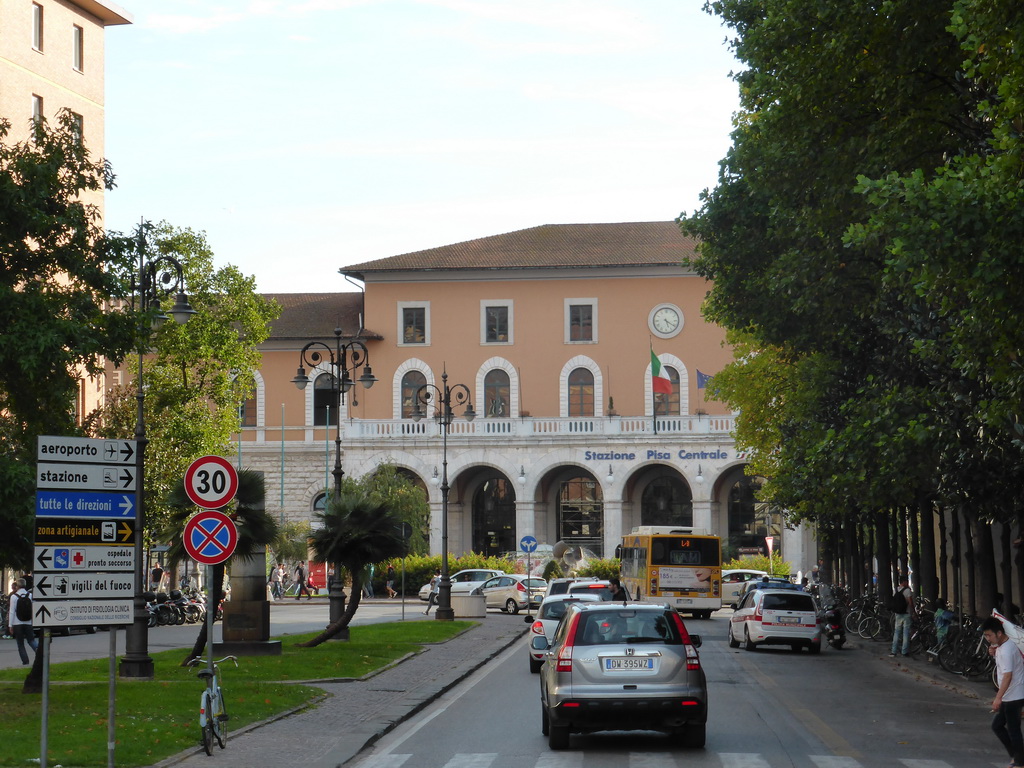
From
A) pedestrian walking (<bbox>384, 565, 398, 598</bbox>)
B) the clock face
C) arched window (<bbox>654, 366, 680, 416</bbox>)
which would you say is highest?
the clock face

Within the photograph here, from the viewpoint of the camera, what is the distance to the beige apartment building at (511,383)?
235 feet

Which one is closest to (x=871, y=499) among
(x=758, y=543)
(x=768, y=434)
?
(x=768, y=434)

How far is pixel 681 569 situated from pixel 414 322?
31786 mm

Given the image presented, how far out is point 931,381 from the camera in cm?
2280

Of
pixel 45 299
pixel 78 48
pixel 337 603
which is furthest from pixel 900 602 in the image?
pixel 78 48

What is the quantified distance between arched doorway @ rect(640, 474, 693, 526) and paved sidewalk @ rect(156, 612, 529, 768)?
149 feet

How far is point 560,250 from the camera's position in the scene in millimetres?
76938

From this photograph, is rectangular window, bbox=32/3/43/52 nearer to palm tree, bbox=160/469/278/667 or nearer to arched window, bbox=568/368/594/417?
palm tree, bbox=160/469/278/667

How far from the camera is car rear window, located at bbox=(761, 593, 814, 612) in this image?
106 ft

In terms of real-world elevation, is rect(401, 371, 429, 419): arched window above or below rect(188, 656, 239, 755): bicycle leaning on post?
above

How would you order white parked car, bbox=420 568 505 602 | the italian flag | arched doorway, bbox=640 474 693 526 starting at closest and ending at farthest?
white parked car, bbox=420 568 505 602 < the italian flag < arched doorway, bbox=640 474 693 526

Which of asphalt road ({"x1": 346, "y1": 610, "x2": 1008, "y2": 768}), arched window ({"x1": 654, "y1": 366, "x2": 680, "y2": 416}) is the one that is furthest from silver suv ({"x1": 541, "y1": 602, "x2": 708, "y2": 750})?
arched window ({"x1": 654, "y1": 366, "x2": 680, "y2": 416})

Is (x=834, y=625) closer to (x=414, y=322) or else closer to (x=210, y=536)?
(x=210, y=536)

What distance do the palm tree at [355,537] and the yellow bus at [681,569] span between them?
19584 mm
